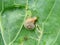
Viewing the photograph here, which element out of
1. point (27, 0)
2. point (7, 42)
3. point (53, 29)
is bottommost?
point (7, 42)

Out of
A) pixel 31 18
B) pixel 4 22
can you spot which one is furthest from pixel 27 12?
pixel 4 22

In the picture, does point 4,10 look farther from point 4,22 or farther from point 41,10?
point 41,10

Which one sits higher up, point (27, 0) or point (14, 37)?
point (27, 0)

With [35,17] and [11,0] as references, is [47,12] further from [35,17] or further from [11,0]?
[11,0]

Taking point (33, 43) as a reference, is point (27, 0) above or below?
above

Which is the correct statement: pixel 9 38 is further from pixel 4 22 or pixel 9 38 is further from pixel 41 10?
pixel 41 10

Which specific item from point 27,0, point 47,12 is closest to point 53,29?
point 47,12
